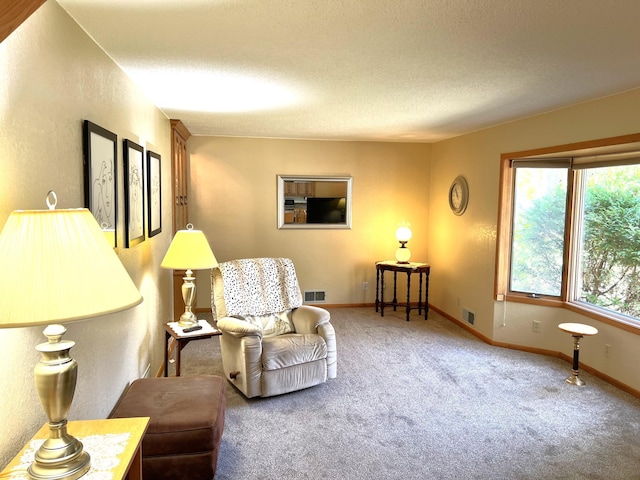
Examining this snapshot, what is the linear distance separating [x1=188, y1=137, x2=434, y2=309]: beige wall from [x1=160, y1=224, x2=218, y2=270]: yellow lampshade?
266 centimetres

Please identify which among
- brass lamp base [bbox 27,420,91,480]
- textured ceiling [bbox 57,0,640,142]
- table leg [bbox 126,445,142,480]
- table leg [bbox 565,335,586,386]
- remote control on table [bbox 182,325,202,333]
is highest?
textured ceiling [bbox 57,0,640,142]

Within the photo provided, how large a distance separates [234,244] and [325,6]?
439cm

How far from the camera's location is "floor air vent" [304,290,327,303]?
243 inches

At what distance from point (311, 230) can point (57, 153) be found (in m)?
4.45

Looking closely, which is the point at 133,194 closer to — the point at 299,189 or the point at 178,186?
the point at 178,186

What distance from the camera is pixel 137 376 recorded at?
120 inches

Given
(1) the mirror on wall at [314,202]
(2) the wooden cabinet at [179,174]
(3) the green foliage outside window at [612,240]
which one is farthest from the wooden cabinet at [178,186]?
(3) the green foliage outside window at [612,240]

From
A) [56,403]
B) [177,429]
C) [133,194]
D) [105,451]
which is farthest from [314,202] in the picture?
[56,403]

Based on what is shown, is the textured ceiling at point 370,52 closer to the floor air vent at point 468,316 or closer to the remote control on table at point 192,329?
the remote control on table at point 192,329

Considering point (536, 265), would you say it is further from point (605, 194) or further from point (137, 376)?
point (137, 376)

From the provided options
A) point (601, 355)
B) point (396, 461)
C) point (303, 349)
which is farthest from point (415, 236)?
point (396, 461)

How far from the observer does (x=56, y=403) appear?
1.21 m

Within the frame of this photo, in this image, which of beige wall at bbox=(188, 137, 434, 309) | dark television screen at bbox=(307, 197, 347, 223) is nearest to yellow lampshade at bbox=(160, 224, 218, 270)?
beige wall at bbox=(188, 137, 434, 309)

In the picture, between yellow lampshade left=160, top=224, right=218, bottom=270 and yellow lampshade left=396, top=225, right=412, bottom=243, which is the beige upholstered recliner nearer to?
yellow lampshade left=160, top=224, right=218, bottom=270
